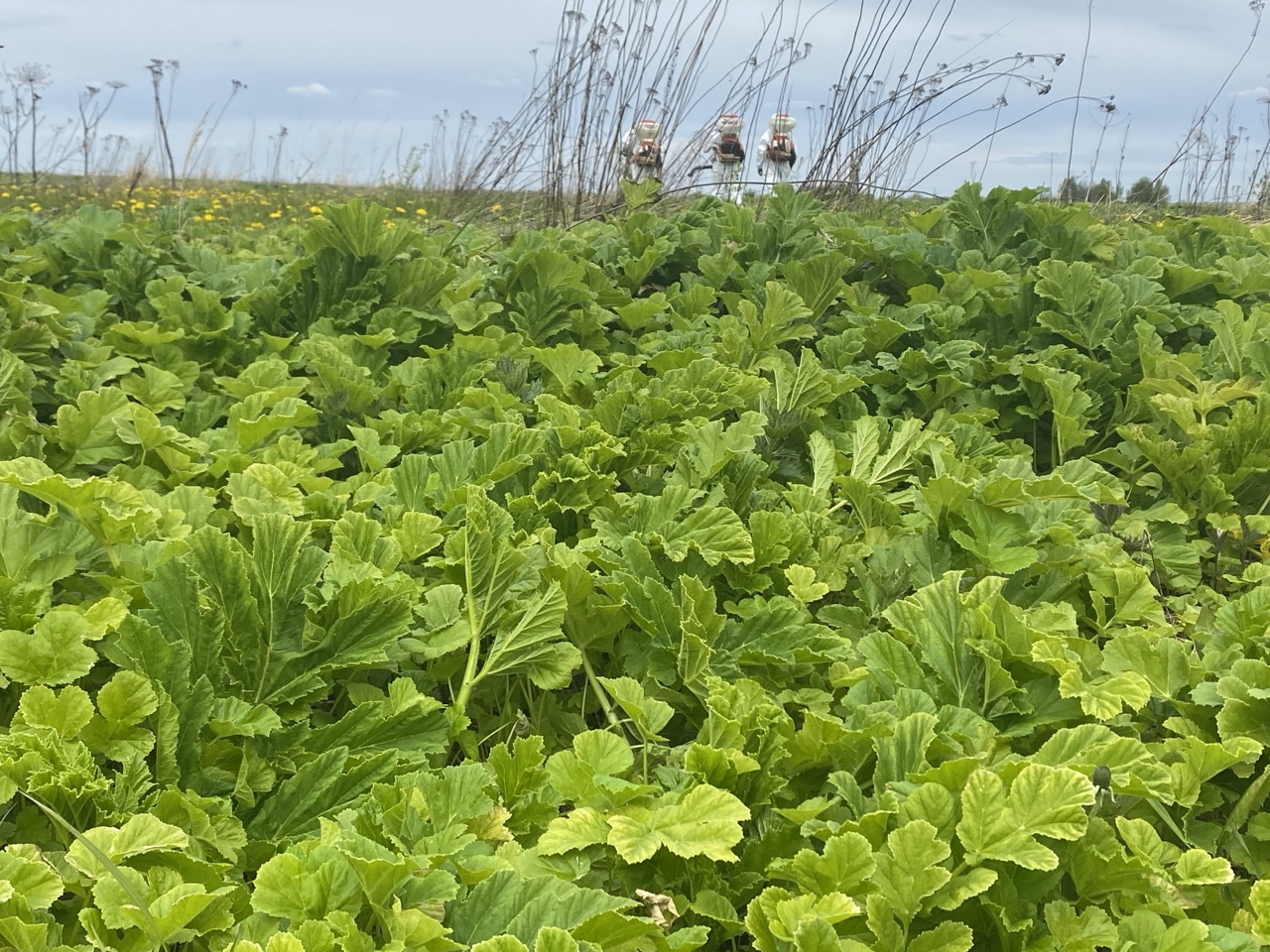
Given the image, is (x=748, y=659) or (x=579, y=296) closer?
(x=748, y=659)

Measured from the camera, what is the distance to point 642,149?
6406 millimetres

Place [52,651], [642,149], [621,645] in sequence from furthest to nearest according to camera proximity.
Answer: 1. [642,149]
2. [621,645]
3. [52,651]

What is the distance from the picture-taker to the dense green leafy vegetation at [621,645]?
1.30 meters

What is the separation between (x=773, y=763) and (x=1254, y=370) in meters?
2.44

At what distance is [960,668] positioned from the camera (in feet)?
5.79

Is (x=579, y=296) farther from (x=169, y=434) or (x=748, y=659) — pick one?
(x=748, y=659)

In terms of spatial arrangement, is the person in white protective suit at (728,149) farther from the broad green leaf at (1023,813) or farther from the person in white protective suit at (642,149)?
the broad green leaf at (1023,813)

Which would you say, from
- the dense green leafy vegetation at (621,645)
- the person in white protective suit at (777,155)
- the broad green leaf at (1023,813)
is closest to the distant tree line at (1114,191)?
the person in white protective suit at (777,155)

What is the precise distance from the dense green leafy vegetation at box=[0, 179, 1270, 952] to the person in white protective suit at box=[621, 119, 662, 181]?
3.45m

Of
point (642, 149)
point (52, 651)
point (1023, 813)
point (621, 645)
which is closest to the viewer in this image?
point (1023, 813)

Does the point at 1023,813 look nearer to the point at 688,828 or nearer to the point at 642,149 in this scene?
the point at 688,828

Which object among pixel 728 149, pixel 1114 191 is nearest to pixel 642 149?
pixel 728 149

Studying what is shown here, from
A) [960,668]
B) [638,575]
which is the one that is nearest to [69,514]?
[638,575]

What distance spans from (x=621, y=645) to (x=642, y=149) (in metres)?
5.09
